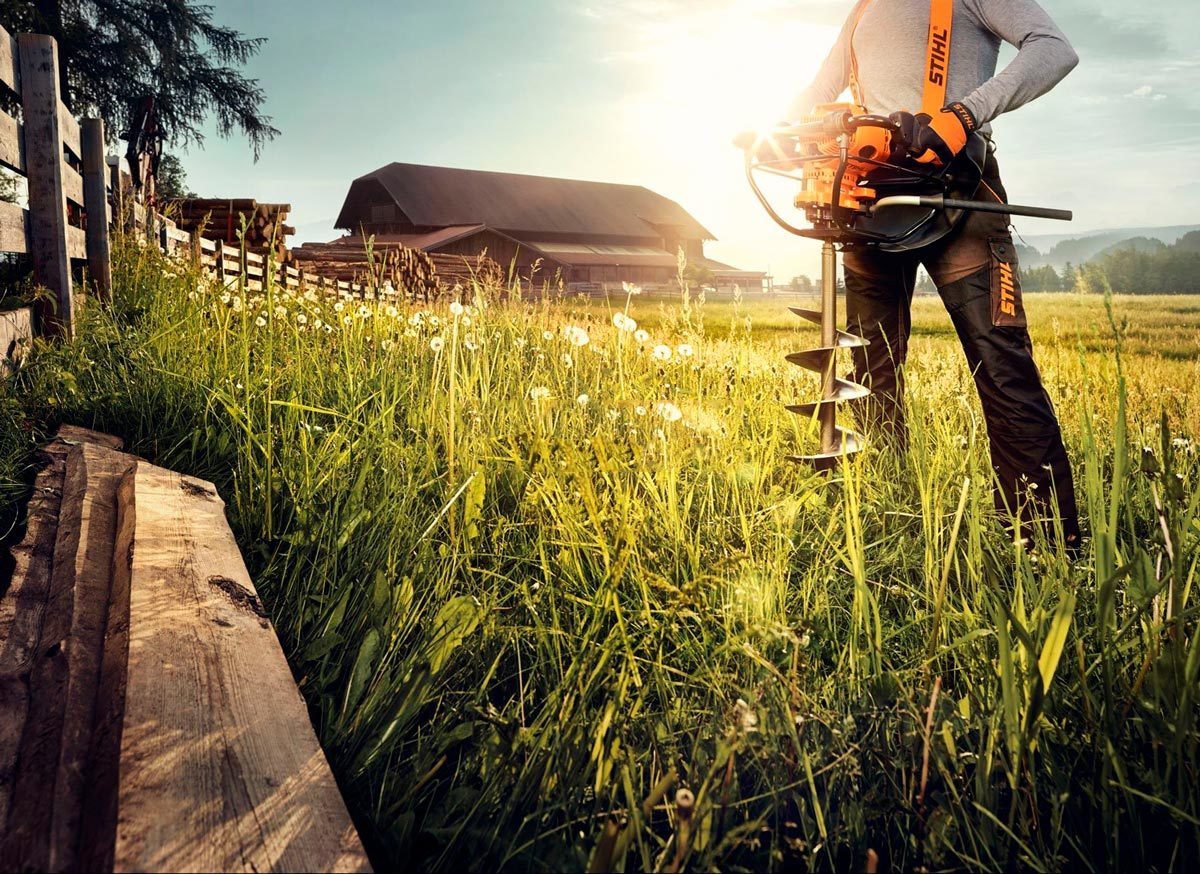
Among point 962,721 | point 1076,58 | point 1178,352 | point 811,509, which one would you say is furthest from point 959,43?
point 1178,352

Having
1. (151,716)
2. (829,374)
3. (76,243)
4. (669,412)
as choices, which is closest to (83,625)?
(151,716)

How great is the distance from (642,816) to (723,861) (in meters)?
0.36

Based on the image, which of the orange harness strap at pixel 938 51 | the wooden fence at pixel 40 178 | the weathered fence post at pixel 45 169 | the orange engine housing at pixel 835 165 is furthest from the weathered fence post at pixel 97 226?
the orange harness strap at pixel 938 51

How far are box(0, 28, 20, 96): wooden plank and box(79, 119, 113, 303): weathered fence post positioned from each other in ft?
4.76

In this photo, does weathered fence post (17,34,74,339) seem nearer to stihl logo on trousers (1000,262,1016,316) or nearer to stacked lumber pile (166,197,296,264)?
stihl logo on trousers (1000,262,1016,316)

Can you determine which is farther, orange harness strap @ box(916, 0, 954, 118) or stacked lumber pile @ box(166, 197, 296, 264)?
stacked lumber pile @ box(166, 197, 296, 264)

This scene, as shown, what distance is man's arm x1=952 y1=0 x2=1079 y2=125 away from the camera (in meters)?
3.27

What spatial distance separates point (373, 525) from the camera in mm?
2518

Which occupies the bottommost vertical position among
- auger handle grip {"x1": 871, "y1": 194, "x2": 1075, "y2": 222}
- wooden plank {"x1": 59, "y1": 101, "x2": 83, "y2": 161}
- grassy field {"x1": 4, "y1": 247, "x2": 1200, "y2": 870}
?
grassy field {"x1": 4, "y1": 247, "x2": 1200, "y2": 870}

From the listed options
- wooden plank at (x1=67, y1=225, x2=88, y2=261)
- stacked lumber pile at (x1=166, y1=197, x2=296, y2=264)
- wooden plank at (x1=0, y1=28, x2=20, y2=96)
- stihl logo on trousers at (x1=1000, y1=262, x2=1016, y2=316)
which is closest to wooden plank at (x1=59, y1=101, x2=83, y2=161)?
wooden plank at (x1=0, y1=28, x2=20, y2=96)

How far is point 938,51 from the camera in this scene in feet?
11.7

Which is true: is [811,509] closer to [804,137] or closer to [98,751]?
[804,137]

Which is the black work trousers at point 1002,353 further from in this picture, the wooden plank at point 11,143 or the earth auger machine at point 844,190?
the wooden plank at point 11,143

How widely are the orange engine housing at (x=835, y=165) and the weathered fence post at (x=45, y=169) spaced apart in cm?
449
